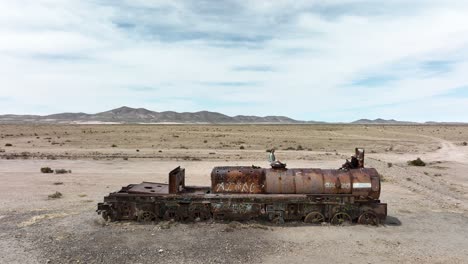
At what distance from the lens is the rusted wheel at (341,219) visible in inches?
544

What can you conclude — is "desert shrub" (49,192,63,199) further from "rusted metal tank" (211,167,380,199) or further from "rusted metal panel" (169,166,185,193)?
"rusted metal tank" (211,167,380,199)

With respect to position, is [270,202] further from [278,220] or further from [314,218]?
[314,218]

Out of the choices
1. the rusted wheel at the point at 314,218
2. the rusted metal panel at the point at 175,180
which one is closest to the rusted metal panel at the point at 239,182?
the rusted metal panel at the point at 175,180

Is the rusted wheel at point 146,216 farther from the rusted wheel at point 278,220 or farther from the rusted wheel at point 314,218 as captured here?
the rusted wheel at point 314,218

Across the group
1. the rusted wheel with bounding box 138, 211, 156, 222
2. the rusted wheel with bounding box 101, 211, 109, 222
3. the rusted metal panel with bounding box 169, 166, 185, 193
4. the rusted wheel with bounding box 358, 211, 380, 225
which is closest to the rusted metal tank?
the rusted wheel with bounding box 358, 211, 380, 225

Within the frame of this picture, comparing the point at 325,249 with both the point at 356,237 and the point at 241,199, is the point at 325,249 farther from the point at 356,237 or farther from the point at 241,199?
the point at 241,199

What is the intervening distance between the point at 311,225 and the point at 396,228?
301 cm

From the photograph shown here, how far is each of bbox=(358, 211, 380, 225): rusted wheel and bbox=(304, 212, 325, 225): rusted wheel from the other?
4.50 feet

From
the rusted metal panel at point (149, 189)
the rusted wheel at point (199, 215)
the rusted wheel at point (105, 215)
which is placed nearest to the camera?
the rusted wheel at point (199, 215)

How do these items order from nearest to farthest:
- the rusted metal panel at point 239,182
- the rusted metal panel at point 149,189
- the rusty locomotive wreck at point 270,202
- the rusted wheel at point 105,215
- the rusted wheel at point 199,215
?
the rusty locomotive wreck at point 270,202
the rusted wheel at point 199,215
the rusted wheel at point 105,215
the rusted metal panel at point 239,182
the rusted metal panel at point 149,189

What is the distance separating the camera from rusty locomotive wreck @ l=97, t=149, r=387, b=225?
13781 mm

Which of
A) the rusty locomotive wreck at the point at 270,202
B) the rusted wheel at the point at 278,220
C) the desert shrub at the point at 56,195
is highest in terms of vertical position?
the rusty locomotive wreck at the point at 270,202

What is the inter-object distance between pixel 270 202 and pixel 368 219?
3592 millimetres

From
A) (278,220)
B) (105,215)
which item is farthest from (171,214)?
(278,220)
